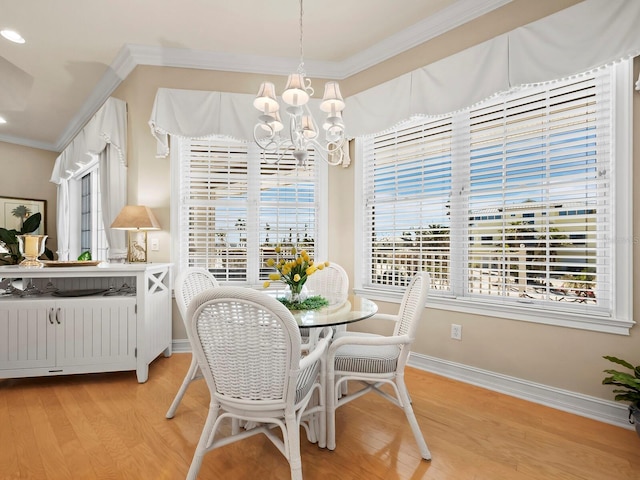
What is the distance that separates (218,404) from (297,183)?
2.49 m

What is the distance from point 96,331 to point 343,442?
80.8 inches

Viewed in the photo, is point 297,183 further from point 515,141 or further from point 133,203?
point 515,141

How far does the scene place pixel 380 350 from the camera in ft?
6.25

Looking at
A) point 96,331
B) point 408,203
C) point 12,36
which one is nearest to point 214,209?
point 96,331

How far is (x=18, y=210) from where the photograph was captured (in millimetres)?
5637

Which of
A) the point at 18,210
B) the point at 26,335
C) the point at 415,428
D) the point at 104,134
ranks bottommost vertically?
the point at 415,428

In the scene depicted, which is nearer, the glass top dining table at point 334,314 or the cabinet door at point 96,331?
the glass top dining table at point 334,314

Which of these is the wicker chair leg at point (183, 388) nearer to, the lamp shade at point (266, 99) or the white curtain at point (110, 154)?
the lamp shade at point (266, 99)

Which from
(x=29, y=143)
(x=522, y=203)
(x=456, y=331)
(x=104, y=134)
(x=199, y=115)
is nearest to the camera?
(x=522, y=203)

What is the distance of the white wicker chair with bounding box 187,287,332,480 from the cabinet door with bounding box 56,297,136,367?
1.61 m

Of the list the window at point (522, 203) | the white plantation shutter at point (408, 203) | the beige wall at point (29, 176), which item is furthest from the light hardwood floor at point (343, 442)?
the beige wall at point (29, 176)

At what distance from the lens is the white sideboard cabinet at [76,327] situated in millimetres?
2568

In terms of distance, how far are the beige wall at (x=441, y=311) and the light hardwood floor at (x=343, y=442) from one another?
0.27 meters

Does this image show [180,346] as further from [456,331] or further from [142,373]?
[456,331]
